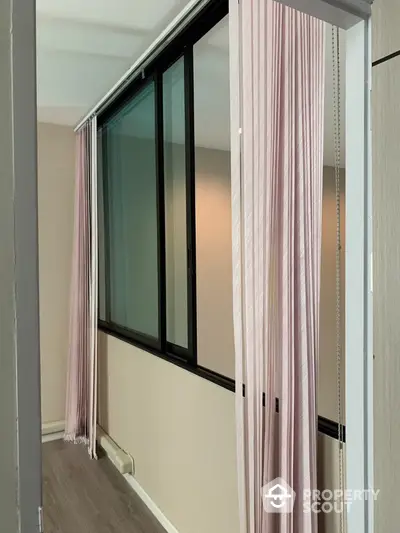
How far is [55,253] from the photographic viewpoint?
389 cm

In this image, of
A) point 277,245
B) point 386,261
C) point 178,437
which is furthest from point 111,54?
point 386,261

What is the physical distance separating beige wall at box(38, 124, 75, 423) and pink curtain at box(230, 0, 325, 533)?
2.72 m

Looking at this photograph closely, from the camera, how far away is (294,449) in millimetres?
1287

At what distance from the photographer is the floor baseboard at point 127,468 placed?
7.95 ft

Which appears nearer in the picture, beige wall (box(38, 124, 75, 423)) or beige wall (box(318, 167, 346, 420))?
beige wall (box(318, 167, 346, 420))

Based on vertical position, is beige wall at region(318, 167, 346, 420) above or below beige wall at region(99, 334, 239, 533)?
above

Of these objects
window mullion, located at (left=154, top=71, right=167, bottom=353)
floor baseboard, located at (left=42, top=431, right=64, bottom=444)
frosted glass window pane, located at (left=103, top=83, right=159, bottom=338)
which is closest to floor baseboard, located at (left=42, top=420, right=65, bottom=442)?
floor baseboard, located at (left=42, top=431, right=64, bottom=444)

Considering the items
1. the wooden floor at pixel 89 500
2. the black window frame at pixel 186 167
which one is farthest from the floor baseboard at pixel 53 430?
the black window frame at pixel 186 167

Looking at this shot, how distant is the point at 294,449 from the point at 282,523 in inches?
8.8

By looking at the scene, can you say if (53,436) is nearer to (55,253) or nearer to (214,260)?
(55,253)

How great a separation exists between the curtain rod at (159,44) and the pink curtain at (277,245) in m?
0.66

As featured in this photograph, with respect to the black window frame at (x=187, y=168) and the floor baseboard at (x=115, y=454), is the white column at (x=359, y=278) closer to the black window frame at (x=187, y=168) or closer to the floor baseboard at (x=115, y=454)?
the black window frame at (x=187, y=168)

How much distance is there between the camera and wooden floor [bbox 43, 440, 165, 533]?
7.94 feet

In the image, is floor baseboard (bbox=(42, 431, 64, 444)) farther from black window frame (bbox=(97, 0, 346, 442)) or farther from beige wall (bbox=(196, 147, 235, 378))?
beige wall (bbox=(196, 147, 235, 378))
